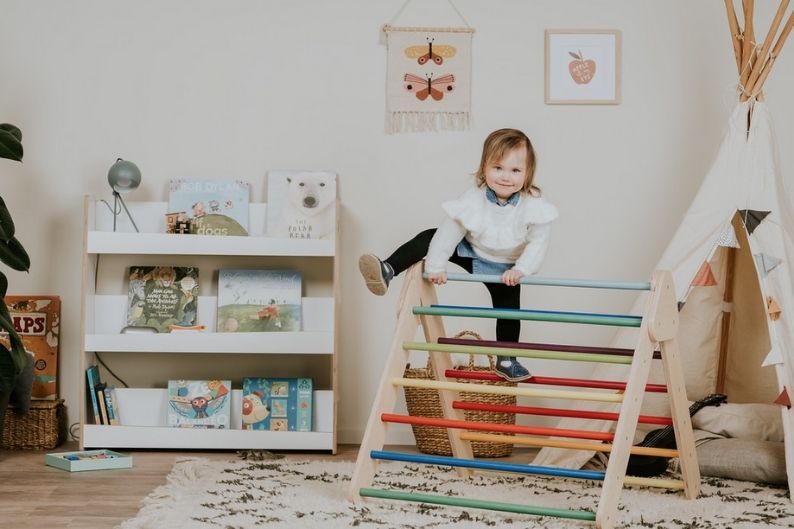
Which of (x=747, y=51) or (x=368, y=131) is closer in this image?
(x=747, y=51)

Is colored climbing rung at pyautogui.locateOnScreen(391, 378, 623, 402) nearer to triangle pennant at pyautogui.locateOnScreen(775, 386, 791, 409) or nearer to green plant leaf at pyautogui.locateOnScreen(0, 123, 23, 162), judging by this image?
triangle pennant at pyautogui.locateOnScreen(775, 386, 791, 409)

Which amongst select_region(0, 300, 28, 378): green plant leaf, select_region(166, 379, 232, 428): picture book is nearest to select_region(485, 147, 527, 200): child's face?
select_region(166, 379, 232, 428): picture book

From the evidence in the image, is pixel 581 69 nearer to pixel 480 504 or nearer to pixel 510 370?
pixel 510 370

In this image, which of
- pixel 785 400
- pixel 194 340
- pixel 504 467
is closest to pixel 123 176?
pixel 194 340

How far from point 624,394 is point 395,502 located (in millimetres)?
662

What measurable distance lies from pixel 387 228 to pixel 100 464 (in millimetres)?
1344

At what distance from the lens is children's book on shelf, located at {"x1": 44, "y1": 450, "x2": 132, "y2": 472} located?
2.93m

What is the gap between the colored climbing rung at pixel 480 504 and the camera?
7.09ft

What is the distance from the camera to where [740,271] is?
11.3 ft

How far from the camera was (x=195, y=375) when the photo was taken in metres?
3.62

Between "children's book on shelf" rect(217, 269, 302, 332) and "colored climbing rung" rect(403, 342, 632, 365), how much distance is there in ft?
3.52

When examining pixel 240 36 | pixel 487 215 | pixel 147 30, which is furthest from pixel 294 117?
pixel 487 215

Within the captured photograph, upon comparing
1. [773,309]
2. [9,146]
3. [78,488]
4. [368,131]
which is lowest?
[78,488]

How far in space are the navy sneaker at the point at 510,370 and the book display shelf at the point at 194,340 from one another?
2.67 feet
